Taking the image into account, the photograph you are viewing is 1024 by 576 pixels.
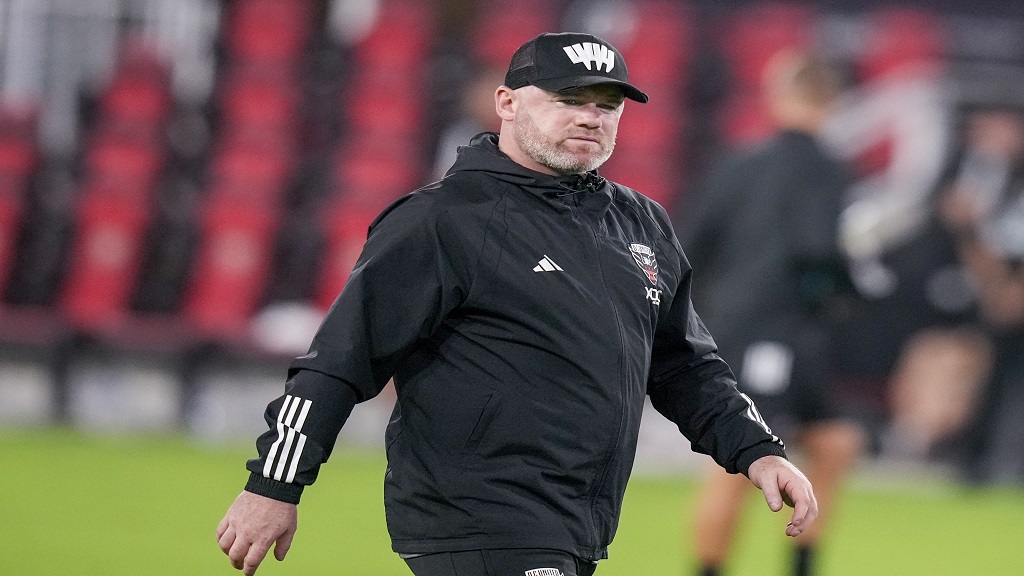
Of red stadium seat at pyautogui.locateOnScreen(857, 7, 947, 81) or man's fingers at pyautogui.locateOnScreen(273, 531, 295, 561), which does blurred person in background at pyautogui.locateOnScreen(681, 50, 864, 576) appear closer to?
man's fingers at pyautogui.locateOnScreen(273, 531, 295, 561)

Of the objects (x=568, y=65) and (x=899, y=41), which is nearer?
(x=568, y=65)

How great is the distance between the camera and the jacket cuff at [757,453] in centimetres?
350

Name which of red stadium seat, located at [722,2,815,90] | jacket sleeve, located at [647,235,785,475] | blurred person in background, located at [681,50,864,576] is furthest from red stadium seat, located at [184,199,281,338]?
jacket sleeve, located at [647,235,785,475]

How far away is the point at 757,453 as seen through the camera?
138 inches

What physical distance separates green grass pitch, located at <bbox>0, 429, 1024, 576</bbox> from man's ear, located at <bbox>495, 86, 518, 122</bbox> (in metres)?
3.57

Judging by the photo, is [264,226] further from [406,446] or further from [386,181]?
[406,446]

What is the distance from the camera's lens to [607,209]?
346cm

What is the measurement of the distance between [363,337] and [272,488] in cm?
37

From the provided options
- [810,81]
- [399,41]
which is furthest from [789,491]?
[399,41]

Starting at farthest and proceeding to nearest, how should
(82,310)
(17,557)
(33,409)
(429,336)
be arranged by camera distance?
1. (82,310)
2. (33,409)
3. (17,557)
4. (429,336)

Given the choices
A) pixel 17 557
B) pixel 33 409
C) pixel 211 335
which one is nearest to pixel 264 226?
pixel 211 335

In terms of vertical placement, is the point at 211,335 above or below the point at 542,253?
below

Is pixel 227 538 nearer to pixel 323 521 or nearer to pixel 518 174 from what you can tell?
pixel 518 174

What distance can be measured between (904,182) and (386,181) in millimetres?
4326
